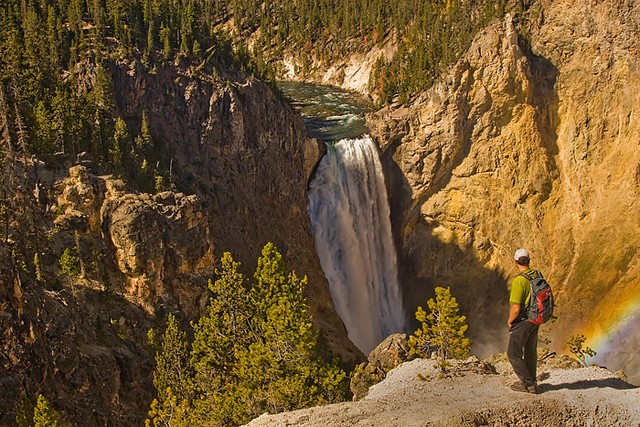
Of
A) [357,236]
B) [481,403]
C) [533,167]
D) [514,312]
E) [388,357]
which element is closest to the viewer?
[514,312]

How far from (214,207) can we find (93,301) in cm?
1195

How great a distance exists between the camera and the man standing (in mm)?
13219

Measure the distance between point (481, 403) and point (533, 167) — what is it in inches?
1561

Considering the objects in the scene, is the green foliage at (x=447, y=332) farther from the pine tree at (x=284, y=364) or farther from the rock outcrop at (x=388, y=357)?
the rock outcrop at (x=388, y=357)

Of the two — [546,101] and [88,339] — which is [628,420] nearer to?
[88,339]

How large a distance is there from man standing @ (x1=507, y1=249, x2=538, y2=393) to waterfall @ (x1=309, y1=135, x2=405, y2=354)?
35275 millimetres

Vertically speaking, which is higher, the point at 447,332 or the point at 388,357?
the point at 447,332

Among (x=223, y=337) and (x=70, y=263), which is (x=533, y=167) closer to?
(x=223, y=337)

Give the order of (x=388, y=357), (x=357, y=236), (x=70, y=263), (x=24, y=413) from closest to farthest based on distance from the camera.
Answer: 1. (x=24, y=413)
2. (x=70, y=263)
3. (x=388, y=357)
4. (x=357, y=236)

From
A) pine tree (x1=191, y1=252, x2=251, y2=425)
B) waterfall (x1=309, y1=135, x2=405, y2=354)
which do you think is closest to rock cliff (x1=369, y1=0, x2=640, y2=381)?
waterfall (x1=309, y1=135, x2=405, y2=354)

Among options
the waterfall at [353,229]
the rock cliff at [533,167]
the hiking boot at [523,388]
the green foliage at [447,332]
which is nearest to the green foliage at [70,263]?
the green foliage at [447,332]

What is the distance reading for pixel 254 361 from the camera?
21.0 metres

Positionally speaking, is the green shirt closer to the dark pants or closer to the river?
the dark pants

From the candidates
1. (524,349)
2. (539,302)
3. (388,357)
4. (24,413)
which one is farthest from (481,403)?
(388,357)
